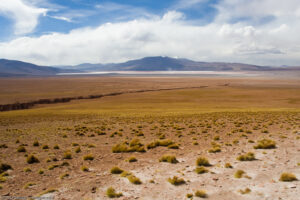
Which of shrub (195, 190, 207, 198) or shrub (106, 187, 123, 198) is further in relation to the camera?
shrub (106, 187, 123, 198)

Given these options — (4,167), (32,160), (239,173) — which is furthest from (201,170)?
(4,167)

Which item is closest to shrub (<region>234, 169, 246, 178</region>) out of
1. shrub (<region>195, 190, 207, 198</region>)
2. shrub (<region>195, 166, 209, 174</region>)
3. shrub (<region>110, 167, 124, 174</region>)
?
shrub (<region>195, 166, 209, 174</region>)

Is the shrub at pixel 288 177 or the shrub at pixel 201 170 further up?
Result: the shrub at pixel 288 177

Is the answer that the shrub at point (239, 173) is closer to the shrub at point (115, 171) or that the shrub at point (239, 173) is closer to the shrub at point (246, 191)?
the shrub at point (246, 191)

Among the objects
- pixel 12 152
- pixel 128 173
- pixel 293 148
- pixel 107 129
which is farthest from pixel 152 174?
pixel 107 129

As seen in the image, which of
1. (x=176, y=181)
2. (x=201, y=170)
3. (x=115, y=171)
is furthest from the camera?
(x=115, y=171)

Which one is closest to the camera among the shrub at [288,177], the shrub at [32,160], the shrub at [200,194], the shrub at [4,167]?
the shrub at [200,194]

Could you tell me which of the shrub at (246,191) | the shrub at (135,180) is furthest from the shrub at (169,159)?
the shrub at (246,191)

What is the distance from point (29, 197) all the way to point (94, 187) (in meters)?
1.90

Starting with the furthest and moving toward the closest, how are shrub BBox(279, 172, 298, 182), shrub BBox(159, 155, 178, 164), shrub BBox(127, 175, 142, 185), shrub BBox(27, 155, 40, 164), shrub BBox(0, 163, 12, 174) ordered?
shrub BBox(27, 155, 40, 164) → shrub BBox(159, 155, 178, 164) → shrub BBox(0, 163, 12, 174) → shrub BBox(127, 175, 142, 185) → shrub BBox(279, 172, 298, 182)

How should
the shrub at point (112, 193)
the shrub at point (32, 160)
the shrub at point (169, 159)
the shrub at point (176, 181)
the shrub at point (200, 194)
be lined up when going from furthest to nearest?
the shrub at point (32, 160) < the shrub at point (169, 159) < the shrub at point (176, 181) < the shrub at point (112, 193) < the shrub at point (200, 194)

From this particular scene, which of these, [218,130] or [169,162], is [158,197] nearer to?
[169,162]

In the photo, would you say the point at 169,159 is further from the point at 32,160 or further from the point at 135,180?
the point at 32,160

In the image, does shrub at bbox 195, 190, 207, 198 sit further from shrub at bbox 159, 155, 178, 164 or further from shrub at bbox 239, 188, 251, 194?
shrub at bbox 159, 155, 178, 164
